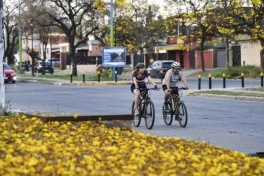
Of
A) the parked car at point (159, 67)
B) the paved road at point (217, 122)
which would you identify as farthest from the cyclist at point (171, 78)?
the parked car at point (159, 67)

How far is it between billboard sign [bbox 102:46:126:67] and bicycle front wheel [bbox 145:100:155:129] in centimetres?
3254

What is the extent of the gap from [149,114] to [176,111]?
78 centimetres

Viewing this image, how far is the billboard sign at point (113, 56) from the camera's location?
4844 cm

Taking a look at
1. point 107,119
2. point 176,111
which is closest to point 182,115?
point 176,111

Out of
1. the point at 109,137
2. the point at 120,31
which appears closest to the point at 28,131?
the point at 109,137

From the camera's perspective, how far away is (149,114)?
15.8 metres

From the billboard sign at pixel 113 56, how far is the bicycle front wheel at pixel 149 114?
3254 centimetres

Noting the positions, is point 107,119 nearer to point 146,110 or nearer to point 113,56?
point 146,110

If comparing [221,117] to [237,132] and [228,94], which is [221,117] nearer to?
[237,132]

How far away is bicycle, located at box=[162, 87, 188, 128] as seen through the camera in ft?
52.5

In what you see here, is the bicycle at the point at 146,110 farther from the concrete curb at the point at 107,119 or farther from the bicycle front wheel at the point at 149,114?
the concrete curb at the point at 107,119

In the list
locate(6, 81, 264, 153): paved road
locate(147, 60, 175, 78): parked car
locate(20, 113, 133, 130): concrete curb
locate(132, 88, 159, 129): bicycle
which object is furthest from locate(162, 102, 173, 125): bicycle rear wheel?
locate(147, 60, 175, 78): parked car

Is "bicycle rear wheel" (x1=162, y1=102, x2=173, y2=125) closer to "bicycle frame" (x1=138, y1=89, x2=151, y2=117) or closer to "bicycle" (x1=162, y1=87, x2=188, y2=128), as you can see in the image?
"bicycle" (x1=162, y1=87, x2=188, y2=128)

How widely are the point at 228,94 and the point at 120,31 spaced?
37.8 meters
